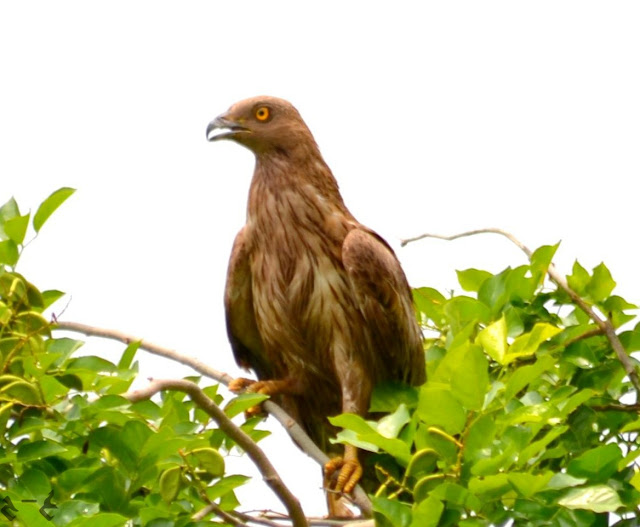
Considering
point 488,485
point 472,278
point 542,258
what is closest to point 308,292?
point 472,278

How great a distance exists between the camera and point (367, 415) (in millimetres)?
6723

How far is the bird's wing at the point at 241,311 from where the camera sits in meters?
7.07

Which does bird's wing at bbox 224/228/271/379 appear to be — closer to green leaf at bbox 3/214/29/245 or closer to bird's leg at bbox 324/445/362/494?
bird's leg at bbox 324/445/362/494

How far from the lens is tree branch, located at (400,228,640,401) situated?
577cm

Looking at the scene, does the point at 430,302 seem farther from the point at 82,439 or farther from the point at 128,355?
the point at 82,439

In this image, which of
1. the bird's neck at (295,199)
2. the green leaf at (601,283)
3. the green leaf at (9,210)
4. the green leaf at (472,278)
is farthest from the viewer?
the bird's neck at (295,199)

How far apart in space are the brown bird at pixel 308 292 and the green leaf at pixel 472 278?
358 mm

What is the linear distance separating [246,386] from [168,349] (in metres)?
1.21

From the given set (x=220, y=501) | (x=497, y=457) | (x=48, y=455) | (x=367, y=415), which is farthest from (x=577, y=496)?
(x=367, y=415)

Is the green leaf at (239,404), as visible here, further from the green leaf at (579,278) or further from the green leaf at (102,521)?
the green leaf at (579,278)

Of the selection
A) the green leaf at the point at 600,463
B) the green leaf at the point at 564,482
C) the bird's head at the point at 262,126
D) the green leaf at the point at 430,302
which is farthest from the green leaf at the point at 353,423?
the bird's head at the point at 262,126

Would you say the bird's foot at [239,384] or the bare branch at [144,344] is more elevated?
the bare branch at [144,344]

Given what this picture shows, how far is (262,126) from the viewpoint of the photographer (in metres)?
7.34

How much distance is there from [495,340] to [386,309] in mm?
1543
